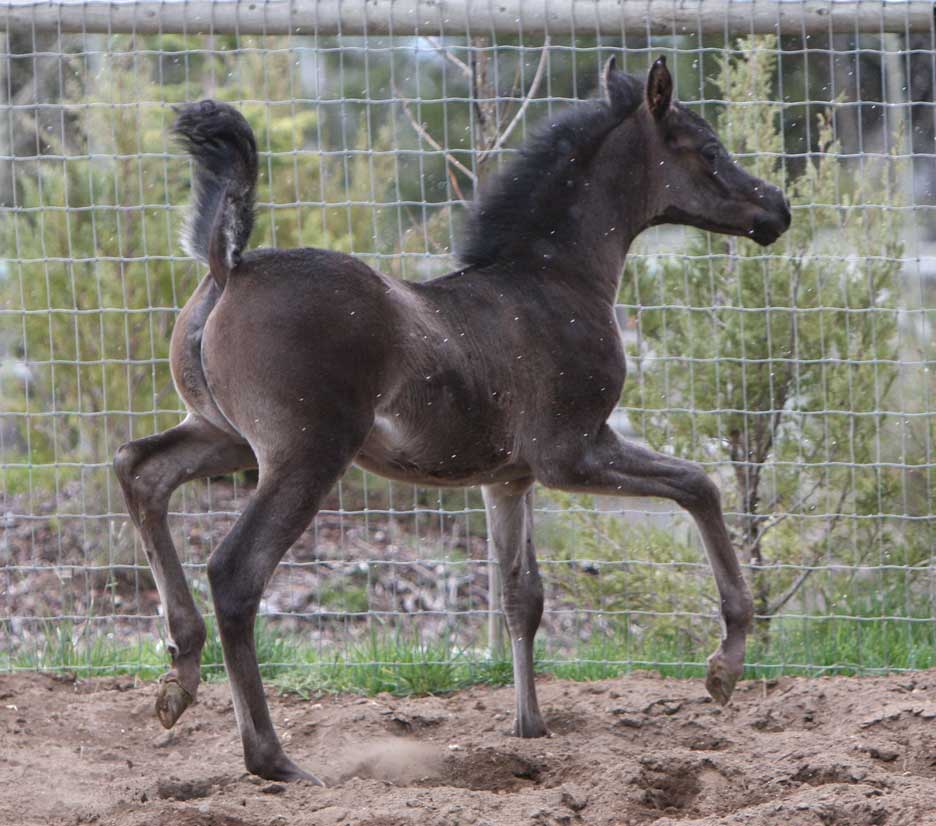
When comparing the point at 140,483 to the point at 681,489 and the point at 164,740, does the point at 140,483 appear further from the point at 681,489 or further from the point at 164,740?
the point at 681,489

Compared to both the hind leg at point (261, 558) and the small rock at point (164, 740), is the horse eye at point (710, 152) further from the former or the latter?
the small rock at point (164, 740)

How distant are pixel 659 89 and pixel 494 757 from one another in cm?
237

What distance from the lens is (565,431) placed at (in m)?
4.58

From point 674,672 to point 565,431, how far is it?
1.69 metres

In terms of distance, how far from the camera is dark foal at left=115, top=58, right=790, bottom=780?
13.4 feet

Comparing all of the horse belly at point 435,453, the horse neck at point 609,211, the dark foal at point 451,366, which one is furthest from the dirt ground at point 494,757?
the horse neck at point 609,211

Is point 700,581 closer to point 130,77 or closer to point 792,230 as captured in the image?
point 792,230

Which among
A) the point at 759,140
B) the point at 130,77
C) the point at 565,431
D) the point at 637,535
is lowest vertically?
the point at 637,535

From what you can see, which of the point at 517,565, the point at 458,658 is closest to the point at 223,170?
the point at 517,565

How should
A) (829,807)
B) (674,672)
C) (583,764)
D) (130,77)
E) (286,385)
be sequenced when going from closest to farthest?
(829,807) < (286,385) < (583,764) < (674,672) < (130,77)

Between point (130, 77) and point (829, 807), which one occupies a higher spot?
point (130, 77)

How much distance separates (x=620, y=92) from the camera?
5031 millimetres

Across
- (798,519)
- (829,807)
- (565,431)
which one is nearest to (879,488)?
(798,519)

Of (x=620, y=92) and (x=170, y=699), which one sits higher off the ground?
(x=620, y=92)
